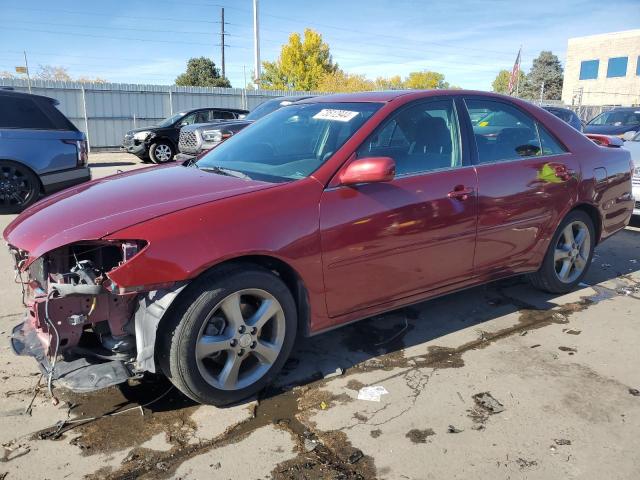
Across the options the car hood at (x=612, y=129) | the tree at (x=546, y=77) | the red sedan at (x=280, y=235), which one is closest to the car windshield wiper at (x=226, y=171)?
the red sedan at (x=280, y=235)

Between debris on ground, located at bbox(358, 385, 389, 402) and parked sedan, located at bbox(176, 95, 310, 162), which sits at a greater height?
parked sedan, located at bbox(176, 95, 310, 162)

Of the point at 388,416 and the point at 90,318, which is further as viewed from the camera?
the point at 388,416

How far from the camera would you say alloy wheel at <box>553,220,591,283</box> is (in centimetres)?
455

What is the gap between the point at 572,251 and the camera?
462 centimetres

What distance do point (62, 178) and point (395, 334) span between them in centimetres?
597

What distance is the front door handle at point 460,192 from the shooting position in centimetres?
353

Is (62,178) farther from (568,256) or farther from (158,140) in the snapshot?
(158,140)

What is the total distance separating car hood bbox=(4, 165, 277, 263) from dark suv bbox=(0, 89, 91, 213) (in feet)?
15.8

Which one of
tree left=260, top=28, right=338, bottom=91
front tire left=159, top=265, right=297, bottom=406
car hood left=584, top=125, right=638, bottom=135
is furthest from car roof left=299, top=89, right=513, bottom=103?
tree left=260, top=28, right=338, bottom=91

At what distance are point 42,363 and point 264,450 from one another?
1186mm

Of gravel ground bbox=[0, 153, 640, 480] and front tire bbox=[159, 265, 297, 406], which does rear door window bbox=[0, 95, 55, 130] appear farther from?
front tire bbox=[159, 265, 297, 406]

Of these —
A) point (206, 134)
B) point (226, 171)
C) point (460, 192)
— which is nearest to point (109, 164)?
point (206, 134)

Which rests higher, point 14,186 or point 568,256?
point 14,186

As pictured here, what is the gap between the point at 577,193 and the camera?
439 cm
